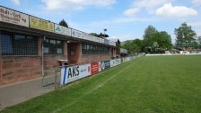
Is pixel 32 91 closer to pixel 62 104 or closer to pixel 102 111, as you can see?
pixel 62 104

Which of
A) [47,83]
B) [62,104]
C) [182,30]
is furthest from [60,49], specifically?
[182,30]

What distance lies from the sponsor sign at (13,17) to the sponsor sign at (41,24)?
630 mm

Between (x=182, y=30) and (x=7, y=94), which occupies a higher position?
(x=182, y=30)

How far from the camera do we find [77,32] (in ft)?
77.0

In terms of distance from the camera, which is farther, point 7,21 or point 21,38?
point 21,38

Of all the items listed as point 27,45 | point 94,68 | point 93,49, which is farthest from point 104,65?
point 27,45

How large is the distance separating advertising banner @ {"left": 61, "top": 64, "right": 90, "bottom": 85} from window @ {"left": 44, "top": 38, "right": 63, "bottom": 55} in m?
3.68

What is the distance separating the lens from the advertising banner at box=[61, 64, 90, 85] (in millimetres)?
11547

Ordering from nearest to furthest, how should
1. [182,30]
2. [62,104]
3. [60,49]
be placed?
1. [62,104]
2. [60,49]
3. [182,30]

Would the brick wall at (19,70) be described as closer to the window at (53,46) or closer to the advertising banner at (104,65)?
the window at (53,46)

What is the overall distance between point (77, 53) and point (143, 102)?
17776 millimetres

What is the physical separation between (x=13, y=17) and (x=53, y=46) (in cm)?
575

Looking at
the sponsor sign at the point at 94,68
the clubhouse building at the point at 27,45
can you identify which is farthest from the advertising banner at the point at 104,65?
the clubhouse building at the point at 27,45

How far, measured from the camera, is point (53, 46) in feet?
59.4
